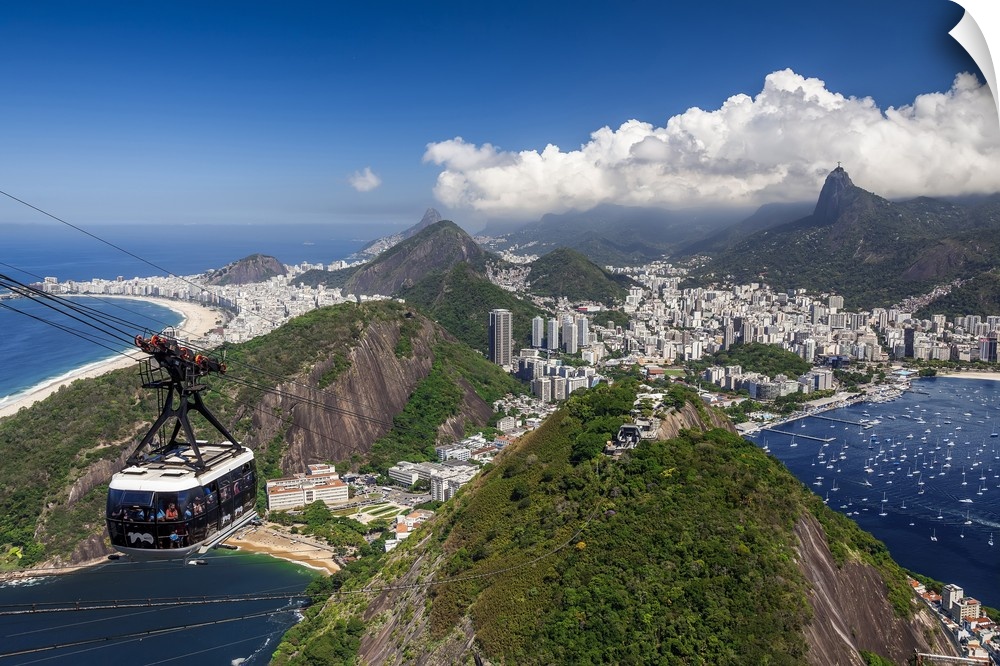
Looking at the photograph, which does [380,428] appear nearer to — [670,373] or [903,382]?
[670,373]

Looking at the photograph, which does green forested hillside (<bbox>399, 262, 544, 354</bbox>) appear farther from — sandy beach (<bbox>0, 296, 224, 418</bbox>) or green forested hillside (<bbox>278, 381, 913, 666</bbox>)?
green forested hillside (<bbox>278, 381, 913, 666</bbox>)

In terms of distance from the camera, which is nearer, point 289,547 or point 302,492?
point 289,547

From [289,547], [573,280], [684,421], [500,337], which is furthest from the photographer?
[573,280]

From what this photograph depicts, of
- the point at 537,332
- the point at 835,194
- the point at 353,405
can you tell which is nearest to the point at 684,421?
the point at 353,405

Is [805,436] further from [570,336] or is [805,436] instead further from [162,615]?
[162,615]

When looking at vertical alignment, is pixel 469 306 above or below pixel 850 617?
above

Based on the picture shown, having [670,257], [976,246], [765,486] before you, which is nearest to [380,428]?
[765,486]

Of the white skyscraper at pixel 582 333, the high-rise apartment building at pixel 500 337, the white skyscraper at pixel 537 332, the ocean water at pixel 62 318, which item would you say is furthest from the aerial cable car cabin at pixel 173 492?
the white skyscraper at pixel 582 333
